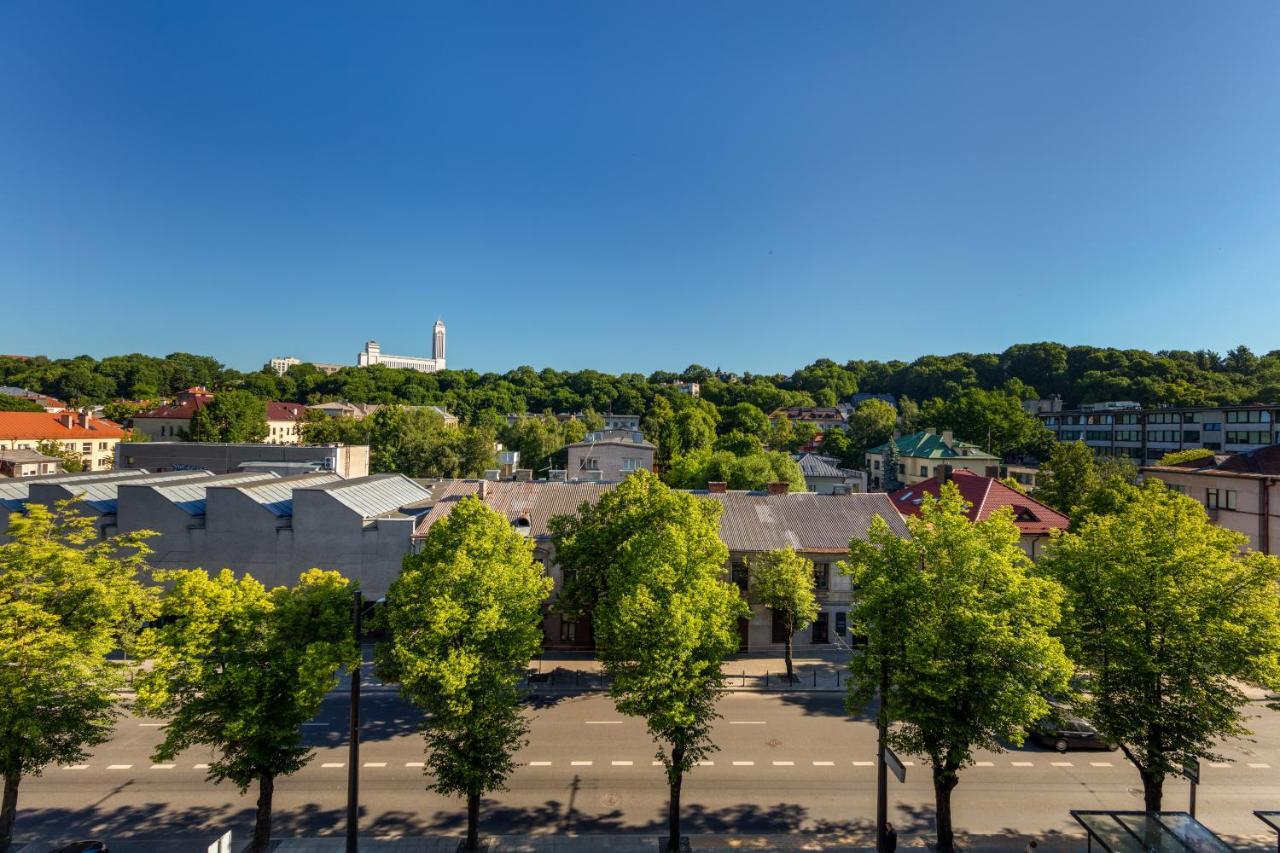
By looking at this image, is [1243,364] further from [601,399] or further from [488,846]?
[488,846]

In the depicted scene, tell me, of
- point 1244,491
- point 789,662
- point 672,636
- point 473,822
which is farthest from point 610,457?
point 473,822

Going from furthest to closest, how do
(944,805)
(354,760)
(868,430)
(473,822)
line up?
1. (868,430)
2. (473,822)
3. (944,805)
4. (354,760)

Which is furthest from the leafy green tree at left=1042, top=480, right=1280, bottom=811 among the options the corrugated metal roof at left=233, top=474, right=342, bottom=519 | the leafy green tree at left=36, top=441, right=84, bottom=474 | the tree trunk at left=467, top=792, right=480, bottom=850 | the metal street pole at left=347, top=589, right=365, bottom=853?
the leafy green tree at left=36, top=441, right=84, bottom=474

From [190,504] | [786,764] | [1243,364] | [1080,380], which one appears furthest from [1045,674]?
[1243,364]

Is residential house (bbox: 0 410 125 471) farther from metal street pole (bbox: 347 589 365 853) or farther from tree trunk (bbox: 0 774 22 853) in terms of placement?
metal street pole (bbox: 347 589 365 853)

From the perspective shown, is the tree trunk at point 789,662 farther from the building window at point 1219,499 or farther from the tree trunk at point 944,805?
the building window at point 1219,499

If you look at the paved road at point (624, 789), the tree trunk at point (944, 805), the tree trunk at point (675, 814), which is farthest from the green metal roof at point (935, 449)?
the tree trunk at point (675, 814)

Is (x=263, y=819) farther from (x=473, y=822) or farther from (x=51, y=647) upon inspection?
(x=51, y=647)
